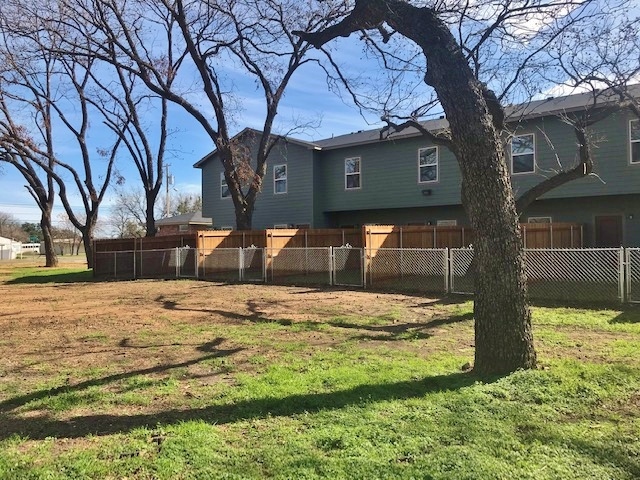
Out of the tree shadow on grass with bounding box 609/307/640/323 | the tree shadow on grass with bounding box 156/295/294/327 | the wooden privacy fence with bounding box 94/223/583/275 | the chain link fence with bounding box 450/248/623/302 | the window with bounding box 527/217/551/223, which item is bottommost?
the tree shadow on grass with bounding box 156/295/294/327

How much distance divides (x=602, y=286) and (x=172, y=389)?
33.4 feet

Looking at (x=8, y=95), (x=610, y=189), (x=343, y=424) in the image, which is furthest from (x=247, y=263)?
(x=8, y=95)

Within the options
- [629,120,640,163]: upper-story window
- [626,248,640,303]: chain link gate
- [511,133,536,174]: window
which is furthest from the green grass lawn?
[511,133,536,174]: window

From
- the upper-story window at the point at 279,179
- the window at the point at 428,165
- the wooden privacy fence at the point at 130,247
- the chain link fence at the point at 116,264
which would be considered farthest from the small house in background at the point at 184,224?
the window at the point at 428,165

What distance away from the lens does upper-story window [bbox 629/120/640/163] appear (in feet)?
51.6

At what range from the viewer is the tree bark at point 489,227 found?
4.96 m

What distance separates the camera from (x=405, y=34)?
563cm

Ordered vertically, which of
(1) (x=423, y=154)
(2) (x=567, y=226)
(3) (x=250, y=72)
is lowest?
(2) (x=567, y=226)

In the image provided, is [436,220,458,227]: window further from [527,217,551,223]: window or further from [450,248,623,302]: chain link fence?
[450,248,623,302]: chain link fence

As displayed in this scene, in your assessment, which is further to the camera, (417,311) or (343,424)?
(417,311)

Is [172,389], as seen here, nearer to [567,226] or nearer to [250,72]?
[567,226]

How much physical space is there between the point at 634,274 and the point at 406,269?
5280mm

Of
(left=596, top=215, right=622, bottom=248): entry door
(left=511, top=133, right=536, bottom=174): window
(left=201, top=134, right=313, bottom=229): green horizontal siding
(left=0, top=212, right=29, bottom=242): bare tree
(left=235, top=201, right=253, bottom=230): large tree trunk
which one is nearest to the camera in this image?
(left=596, top=215, right=622, bottom=248): entry door

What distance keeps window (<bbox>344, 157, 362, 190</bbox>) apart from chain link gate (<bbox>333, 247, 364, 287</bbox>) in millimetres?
6643
